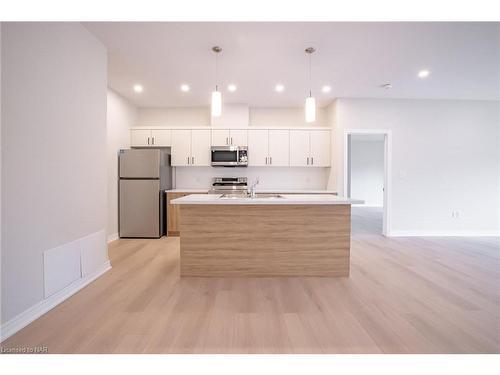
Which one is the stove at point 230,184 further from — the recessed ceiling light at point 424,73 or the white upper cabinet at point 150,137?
the recessed ceiling light at point 424,73

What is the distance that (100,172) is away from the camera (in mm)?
2865

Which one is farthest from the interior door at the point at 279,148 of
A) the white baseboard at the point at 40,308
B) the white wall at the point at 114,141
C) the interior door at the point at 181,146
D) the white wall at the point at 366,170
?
the white wall at the point at 366,170

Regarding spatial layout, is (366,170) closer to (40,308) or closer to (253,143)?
(253,143)

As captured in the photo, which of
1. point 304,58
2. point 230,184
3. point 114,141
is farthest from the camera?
point 230,184

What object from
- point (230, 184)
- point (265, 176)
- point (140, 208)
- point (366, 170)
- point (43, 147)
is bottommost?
point (140, 208)

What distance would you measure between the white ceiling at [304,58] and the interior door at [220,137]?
28.2 inches

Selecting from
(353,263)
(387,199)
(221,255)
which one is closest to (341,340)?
(221,255)

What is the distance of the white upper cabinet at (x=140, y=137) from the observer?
4.99 m

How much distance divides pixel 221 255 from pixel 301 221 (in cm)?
102

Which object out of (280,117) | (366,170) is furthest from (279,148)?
(366,170)

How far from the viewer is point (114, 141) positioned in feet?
14.4

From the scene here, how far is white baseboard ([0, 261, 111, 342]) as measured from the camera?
67.3 inches

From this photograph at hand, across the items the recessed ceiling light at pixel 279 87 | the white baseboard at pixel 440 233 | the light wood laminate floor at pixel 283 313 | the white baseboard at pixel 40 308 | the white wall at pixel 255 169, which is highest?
the recessed ceiling light at pixel 279 87

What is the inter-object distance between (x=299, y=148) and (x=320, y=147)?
1.47 ft
